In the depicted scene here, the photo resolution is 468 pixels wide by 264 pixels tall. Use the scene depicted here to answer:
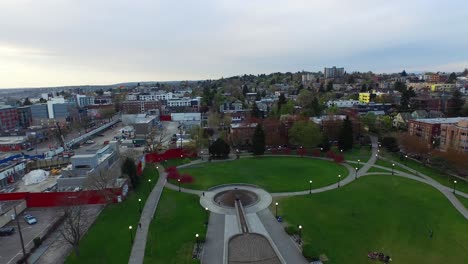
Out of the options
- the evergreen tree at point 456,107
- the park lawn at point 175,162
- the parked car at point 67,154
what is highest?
the evergreen tree at point 456,107

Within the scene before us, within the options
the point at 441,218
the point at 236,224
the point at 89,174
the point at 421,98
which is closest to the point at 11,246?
the point at 89,174

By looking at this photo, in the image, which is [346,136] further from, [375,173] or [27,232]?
[27,232]

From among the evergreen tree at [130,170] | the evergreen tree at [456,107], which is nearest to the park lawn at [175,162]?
the evergreen tree at [130,170]

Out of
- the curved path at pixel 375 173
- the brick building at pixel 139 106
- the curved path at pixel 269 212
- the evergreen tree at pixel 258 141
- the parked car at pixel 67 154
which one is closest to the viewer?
the curved path at pixel 269 212

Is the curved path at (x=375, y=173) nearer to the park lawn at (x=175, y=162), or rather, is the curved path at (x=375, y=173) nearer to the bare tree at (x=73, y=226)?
the park lawn at (x=175, y=162)

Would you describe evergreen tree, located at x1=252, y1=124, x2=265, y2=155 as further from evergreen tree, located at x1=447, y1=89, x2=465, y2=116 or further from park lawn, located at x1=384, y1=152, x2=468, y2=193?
evergreen tree, located at x1=447, y1=89, x2=465, y2=116

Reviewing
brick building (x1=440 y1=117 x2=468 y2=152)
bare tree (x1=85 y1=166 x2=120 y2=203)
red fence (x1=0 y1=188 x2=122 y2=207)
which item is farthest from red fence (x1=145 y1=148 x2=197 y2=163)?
brick building (x1=440 y1=117 x2=468 y2=152)

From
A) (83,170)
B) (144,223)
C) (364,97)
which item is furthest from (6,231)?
(364,97)
